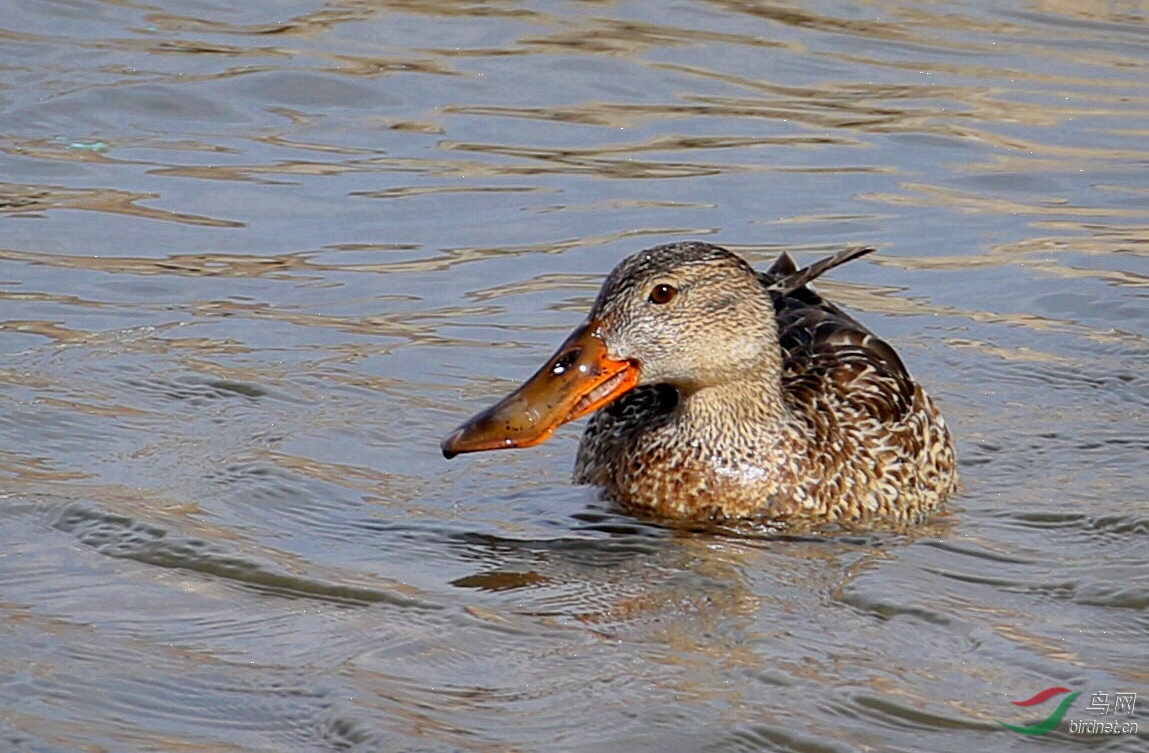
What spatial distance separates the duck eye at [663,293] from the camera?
26.0 ft

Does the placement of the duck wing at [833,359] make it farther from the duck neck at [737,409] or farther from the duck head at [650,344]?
the duck head at [650,344]

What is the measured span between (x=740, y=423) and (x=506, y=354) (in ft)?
6.66

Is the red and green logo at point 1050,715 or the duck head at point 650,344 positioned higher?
the duck head at point 650,344

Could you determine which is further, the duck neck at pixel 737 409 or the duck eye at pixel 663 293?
the duck neck at pixel 737 409

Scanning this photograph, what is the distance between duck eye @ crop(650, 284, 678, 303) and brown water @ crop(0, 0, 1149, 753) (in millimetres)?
844

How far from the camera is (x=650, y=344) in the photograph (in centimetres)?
791

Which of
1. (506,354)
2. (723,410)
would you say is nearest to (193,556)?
(723,410)

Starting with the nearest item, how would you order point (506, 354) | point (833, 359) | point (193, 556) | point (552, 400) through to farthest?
point (193, 556), point (552, 400), point (833, 359), point (506, 354)

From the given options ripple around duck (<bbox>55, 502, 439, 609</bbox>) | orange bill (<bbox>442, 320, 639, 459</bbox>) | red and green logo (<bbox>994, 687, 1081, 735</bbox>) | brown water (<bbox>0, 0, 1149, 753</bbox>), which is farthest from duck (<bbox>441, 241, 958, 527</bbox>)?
red and green logo (<bbox>994, 687, 1081, 735</bbox>)

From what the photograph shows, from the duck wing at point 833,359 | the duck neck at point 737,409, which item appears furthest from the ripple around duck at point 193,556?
the duck wing at point 833,359

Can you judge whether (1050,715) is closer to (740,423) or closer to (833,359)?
(740,423)

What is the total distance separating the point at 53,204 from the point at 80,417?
3.51m

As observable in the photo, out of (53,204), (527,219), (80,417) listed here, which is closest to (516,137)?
(527,219)

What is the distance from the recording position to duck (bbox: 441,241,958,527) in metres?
7.84
